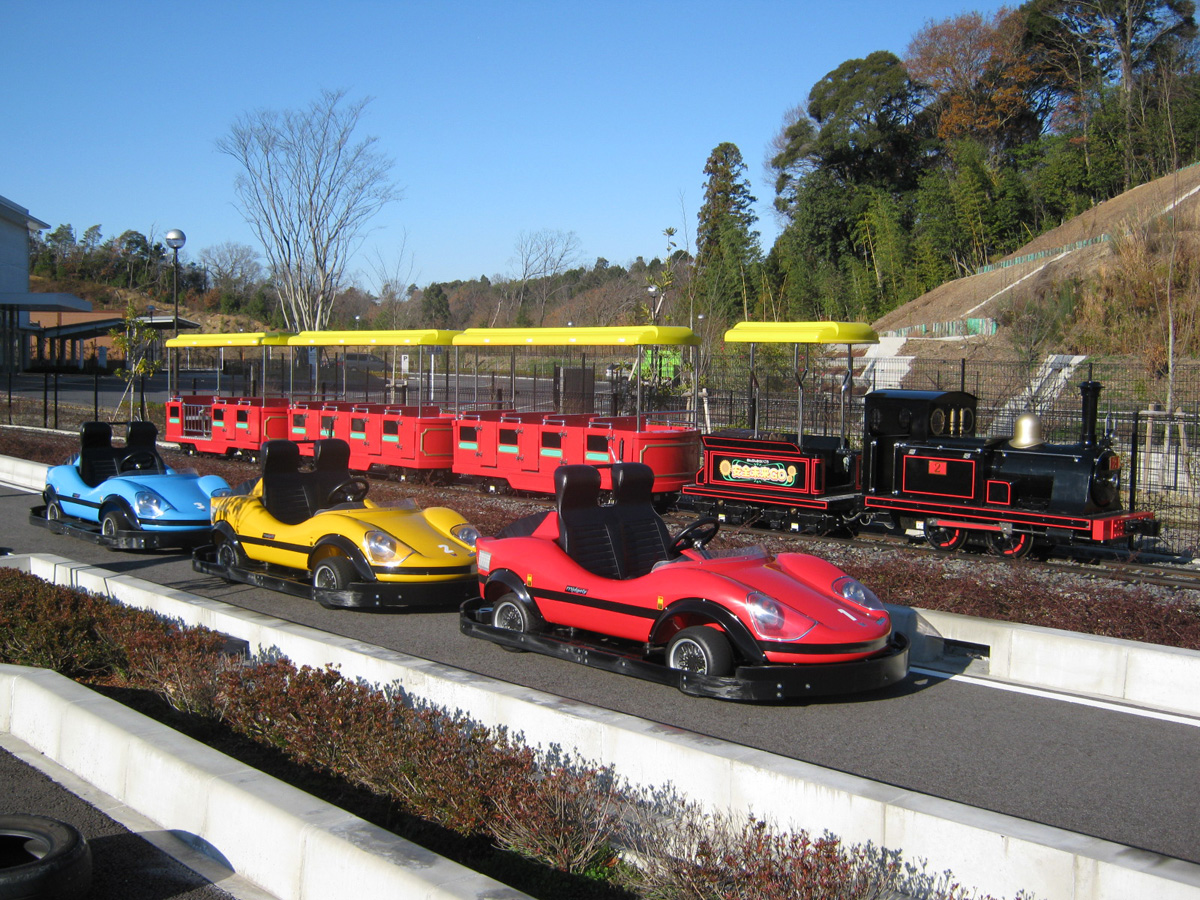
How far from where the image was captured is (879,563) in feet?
36.1

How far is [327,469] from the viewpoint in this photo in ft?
35.4

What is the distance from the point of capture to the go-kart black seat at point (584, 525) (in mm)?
7758

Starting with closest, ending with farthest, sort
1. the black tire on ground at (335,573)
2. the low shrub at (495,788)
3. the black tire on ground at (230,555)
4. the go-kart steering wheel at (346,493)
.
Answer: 1. the low shrub at (495,788)
2. the black tire on ground at (335,573)
3. the black tire on ground at (230,555)
4. the go-kart steering wheel at (346,493)

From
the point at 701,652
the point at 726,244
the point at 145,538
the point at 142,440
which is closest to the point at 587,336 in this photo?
the point at 142,440

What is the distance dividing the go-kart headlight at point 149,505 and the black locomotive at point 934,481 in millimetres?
7685

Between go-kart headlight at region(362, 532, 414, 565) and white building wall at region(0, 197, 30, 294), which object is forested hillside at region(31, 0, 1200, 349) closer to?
white building wall at region(0, 197, 30, 294)

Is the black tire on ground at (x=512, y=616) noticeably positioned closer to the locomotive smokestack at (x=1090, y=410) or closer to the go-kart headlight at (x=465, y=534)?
the go-kart headlight at (x=465, y=534)

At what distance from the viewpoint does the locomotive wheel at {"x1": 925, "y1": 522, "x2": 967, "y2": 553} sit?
13.4 m

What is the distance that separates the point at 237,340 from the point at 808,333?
49.4ft

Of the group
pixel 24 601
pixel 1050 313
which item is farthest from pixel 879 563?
pixel 1050 313

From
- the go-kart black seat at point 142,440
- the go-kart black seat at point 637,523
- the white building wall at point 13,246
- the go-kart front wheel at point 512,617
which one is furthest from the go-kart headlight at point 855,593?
the white building wall at point 13,246

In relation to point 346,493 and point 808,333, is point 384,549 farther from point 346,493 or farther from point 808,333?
point 808,333

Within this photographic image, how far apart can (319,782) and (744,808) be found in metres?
2.26

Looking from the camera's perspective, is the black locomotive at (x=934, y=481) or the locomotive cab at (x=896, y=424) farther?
the locomotive cab at (x=896, y=424)
